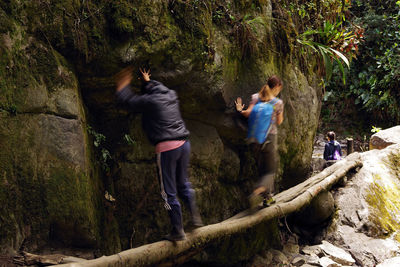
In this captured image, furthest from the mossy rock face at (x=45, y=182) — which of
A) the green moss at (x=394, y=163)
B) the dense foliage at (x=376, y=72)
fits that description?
the dense foliage at (x=376, y=72)

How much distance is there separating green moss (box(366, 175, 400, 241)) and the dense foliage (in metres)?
8.17

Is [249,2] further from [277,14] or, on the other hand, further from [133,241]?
[133,241]

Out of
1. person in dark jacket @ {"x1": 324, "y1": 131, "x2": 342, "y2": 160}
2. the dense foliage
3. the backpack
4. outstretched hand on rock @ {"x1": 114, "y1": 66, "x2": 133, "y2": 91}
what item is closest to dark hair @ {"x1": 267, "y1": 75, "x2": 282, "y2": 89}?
the backpack

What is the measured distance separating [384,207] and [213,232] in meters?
4.08

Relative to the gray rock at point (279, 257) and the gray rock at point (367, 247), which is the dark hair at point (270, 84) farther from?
the gray rock at point (367, 247)

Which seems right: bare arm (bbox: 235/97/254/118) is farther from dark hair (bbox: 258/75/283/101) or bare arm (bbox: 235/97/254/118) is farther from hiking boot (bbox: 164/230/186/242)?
hiking boot (bbox: 164/230/186/242)

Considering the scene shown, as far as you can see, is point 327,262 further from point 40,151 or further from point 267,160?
point 40,151

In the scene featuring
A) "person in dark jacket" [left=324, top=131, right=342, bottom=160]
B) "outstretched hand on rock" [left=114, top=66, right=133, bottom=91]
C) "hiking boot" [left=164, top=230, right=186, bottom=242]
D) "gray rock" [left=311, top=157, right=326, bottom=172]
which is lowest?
"gray rock" [left=311, top=157, right=326, bottom=172]

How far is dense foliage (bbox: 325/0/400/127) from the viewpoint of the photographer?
14094mm

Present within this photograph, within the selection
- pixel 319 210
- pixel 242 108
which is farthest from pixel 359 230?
pixel 242 108

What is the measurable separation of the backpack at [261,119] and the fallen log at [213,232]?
1.00m

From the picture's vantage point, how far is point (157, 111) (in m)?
3.52

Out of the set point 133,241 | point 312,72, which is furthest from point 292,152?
point 133,241

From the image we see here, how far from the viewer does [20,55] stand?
10.7ft
